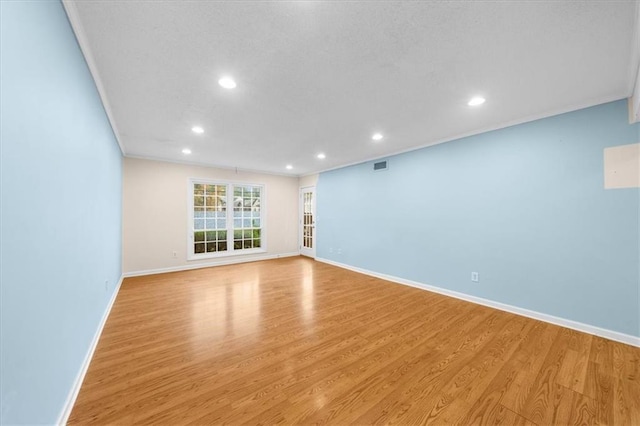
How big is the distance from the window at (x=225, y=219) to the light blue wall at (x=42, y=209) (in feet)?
12.5

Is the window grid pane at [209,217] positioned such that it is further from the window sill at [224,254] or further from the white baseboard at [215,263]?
the white baseboard at [215,263]

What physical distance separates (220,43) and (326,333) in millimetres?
2774

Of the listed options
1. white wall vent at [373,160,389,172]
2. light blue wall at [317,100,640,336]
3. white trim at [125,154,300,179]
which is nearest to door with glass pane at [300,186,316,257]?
white trim at [125,154,300,179]

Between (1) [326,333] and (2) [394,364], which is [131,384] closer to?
(1) [326,333]

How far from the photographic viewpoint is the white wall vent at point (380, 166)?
15.6 ft

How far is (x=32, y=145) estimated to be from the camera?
1.07 meters

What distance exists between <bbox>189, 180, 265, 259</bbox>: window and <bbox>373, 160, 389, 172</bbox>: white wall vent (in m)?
3.26

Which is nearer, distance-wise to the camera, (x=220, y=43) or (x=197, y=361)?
(x=220, y=43)

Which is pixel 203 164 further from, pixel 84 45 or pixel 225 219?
pixel 84 45

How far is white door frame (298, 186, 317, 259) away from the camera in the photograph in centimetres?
672

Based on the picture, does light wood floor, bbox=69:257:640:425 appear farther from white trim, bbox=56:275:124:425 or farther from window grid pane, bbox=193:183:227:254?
window grid pane, bbox=193:183:227:254

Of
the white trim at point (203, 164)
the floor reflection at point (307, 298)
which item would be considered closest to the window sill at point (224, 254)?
the floor reflection at point (307, 298)

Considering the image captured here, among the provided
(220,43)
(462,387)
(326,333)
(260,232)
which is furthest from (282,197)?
(462,387)

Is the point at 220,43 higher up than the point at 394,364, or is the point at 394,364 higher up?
the point at 220,43
